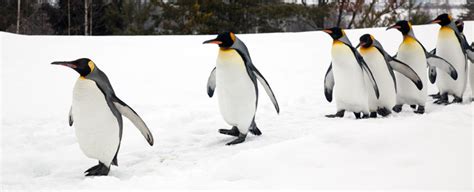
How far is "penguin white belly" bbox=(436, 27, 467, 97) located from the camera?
5090 millimetres

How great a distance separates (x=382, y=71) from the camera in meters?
4.37

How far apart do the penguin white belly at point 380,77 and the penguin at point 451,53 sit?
1086 millimetres

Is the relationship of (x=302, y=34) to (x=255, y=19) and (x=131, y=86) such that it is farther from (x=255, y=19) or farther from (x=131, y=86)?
(x=255, y=19)

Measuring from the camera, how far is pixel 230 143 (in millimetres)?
3643

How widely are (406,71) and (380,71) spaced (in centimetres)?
25

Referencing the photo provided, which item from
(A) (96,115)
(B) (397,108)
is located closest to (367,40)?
(B) (397,108)

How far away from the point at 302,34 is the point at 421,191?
9110 mm

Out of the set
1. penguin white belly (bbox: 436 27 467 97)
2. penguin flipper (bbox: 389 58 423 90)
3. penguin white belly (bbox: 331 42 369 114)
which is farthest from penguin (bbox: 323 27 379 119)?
penguin white belly (bbox: 436 27 467 97)

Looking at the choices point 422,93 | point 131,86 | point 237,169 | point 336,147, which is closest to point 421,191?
point 336,147

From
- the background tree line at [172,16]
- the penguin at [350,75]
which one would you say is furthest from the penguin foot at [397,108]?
the background tree line at [172,16]

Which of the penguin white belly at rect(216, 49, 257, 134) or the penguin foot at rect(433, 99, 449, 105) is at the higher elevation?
the penguin white belly at rect(216, 49, 257, 134)

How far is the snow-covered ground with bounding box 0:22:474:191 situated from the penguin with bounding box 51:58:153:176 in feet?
0.56

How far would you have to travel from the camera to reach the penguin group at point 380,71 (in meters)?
4.24

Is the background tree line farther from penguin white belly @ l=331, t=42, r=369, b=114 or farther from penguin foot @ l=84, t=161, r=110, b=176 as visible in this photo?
penguin foot @ l=84, t=161, r=110, b=176
